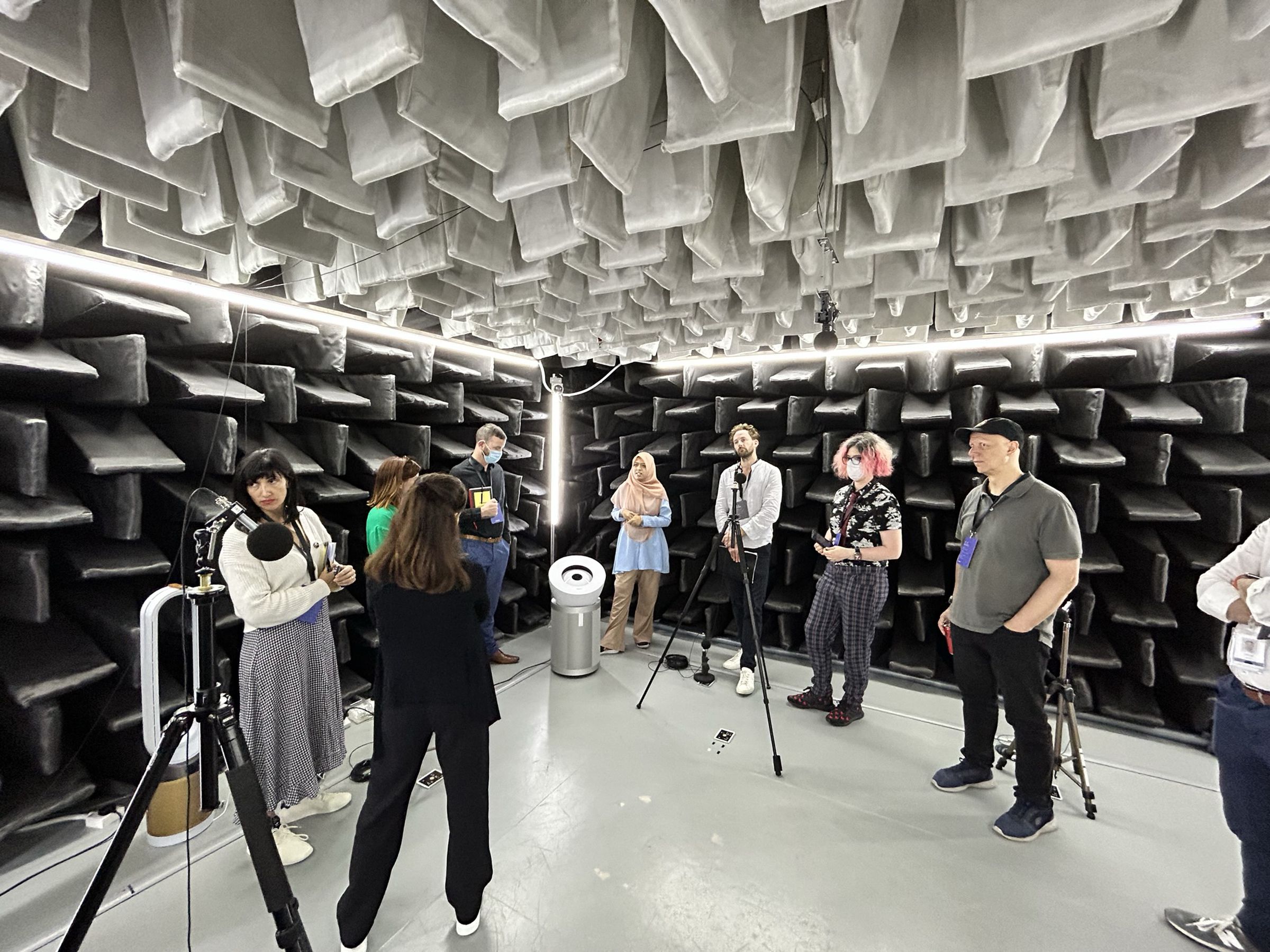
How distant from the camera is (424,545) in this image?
148 cm

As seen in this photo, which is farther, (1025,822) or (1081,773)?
(1081,773)

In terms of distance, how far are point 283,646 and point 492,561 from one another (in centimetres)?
174

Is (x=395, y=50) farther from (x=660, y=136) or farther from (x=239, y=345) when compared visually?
(x=239, y=345)

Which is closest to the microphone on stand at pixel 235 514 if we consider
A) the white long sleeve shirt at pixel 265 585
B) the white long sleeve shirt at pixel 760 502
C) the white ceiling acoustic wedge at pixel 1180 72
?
the white long sleeve shirt at pixel 265 585

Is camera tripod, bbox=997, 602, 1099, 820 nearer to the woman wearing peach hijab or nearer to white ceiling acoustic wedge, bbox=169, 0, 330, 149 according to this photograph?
the woman wearing peach hijab

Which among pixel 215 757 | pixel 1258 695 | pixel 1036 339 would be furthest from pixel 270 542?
pixel 1036 339

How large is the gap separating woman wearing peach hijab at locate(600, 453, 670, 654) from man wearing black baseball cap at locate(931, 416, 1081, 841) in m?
2.16

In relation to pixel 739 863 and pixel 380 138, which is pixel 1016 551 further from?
pixel 380 138

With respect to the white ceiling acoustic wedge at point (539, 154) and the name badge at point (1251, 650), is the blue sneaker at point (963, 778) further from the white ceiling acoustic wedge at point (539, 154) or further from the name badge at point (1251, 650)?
the white ceiling acoustic wedge at point (539, 154)

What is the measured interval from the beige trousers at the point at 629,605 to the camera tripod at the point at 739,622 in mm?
310

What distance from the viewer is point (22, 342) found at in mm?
1942

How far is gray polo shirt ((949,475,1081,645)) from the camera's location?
6.32 ft

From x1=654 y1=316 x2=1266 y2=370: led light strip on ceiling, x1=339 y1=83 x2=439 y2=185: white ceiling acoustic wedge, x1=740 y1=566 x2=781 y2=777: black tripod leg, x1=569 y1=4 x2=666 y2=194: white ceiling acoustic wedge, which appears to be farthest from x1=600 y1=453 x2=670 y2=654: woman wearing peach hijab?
x1=339 y1=83 x2=439 y2=185: white ceiling acoustic wedge

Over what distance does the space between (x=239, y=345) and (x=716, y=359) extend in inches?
133
